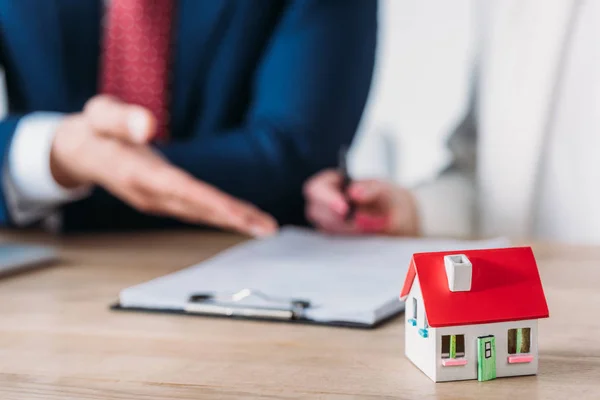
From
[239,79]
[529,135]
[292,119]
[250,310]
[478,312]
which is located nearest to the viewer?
[478,312]

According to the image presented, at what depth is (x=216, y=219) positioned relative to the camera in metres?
1.02

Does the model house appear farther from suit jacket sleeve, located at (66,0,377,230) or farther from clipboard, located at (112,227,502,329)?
suit jacket sleeve, located at (66,0,377,230)

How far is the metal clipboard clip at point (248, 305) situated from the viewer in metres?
0.68

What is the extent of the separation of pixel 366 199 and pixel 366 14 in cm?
48

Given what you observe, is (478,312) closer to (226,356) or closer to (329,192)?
(226,356)

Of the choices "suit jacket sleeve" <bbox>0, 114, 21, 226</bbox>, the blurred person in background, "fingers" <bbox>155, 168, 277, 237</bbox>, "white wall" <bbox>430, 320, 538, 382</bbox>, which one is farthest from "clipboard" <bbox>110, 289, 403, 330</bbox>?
the blurred person in background

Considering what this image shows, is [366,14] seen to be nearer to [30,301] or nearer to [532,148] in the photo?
[532,148]

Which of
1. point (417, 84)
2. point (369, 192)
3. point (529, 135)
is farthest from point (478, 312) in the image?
point (417, 84)

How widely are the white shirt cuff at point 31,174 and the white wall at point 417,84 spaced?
1030mm

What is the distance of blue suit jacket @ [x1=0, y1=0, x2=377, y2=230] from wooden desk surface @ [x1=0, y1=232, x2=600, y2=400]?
55 cm

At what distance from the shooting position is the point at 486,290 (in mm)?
495

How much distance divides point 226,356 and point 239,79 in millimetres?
1008

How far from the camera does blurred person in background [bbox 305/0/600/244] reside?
71.7 inches

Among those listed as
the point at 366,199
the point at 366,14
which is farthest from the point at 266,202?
the point at 366,14
